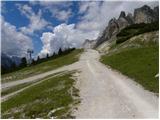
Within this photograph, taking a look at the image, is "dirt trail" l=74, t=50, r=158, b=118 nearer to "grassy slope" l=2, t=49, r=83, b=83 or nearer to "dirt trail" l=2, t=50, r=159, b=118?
"dirt trail" l=2, t=50, r=159, b=118

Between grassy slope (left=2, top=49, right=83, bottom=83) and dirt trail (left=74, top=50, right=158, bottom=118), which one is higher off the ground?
dirt trail (left=74, top=50, right=158, bottom=118)

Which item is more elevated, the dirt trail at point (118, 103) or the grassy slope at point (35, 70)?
the dirt trail at point (118, 103)

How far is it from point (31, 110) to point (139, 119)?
12.0 m

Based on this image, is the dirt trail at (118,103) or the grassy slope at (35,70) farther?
the grassy slope at (35,70)

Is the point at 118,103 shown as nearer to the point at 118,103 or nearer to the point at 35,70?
the point at 118,103

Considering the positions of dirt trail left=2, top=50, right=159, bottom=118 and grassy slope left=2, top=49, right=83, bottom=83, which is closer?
dirt trail left=2, top=50, right=159, bottom=118

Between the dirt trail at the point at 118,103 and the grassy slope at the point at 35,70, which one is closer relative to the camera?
the dirt trail at the point at 118,103

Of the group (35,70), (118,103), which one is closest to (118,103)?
(118,103)

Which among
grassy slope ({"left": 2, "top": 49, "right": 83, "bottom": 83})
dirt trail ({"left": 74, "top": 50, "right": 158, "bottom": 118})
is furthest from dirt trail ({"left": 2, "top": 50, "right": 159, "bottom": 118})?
grassy slope ({"left": 2, "top": 49, "right": 83, "bottom": 83})

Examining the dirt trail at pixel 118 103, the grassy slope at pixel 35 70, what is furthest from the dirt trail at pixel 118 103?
the grassy slope at pixel 35 70

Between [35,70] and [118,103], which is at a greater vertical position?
[118,103]

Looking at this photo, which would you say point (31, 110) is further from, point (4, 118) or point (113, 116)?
point (113, 116)

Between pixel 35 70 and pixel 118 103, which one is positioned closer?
pixel 118 103

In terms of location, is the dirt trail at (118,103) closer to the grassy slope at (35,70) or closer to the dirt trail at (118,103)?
the dirt trail at (118,103)
